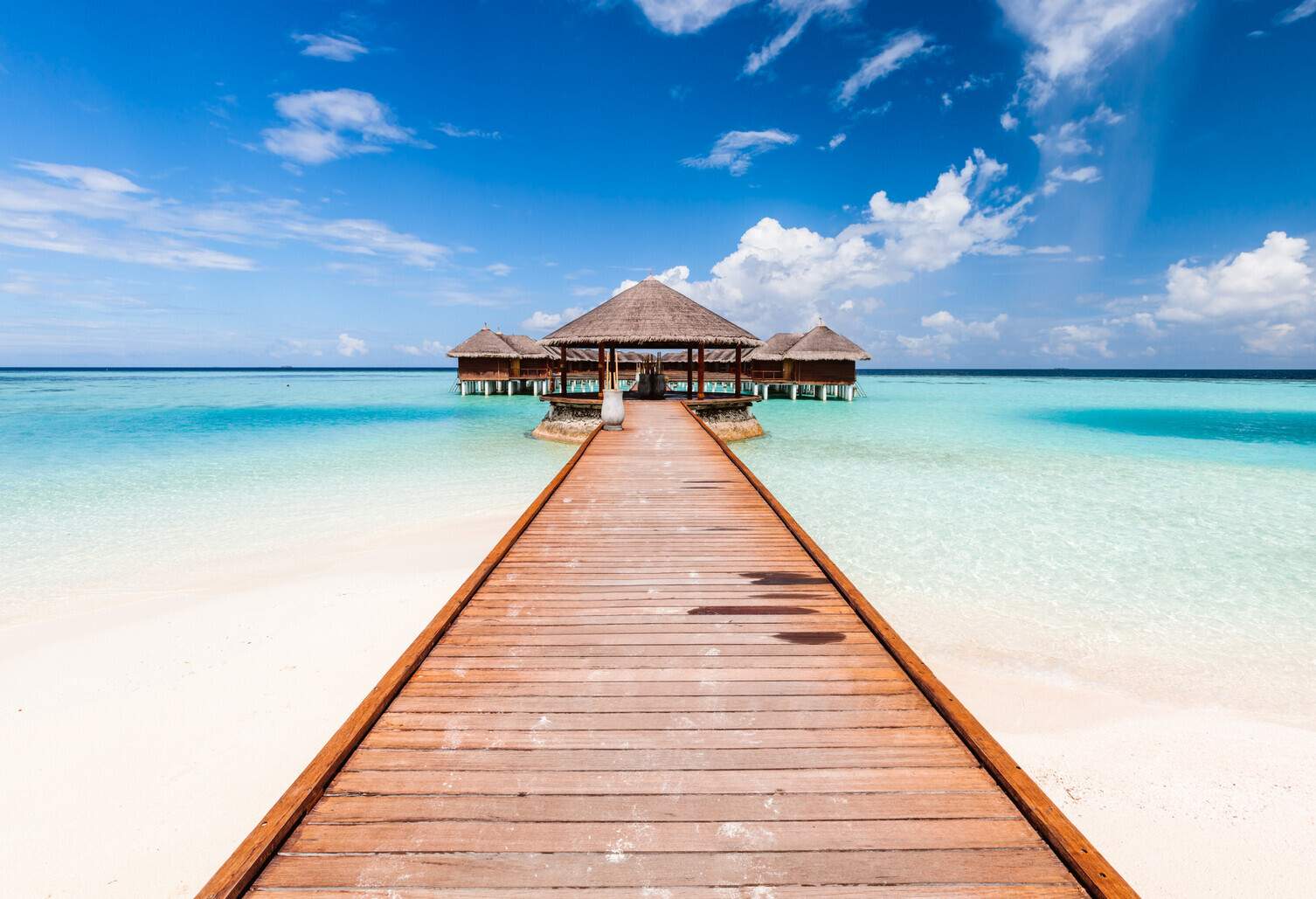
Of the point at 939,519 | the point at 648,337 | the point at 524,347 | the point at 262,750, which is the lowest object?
the point at 262,750

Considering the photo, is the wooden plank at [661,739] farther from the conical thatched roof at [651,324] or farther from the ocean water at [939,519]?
the conical thatched roof at [651,324]

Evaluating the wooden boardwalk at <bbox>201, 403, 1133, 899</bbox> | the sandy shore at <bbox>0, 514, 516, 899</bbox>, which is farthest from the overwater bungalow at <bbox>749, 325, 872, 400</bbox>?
the wooden boardwalk at <bbox>201, 403, 1133, 899</bbox>

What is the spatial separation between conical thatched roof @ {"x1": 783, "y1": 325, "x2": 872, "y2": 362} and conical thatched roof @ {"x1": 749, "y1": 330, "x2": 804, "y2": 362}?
2859 millimetres

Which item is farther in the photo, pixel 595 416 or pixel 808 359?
pixel 808 359

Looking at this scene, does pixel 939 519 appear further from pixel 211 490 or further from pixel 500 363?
pixel 500 363

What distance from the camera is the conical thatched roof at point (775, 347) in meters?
35.9

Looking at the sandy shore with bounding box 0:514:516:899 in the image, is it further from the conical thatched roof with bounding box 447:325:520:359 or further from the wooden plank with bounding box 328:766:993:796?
the conical thatched roof with bounding box 447:325:520:359

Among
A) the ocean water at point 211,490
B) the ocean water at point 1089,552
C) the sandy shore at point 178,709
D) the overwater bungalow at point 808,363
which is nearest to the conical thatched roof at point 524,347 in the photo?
the overwater bungalow at point 808,363

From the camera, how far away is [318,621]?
569cm

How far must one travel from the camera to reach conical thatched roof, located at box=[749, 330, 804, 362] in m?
35.9

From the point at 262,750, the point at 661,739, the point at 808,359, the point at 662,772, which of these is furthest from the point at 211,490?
the point at 808,359

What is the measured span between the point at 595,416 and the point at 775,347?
2241 centimetres

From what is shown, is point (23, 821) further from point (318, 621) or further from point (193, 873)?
point (318, 621)

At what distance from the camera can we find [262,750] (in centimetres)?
381
